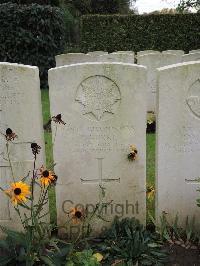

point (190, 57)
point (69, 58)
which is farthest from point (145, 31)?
point (190, 57)

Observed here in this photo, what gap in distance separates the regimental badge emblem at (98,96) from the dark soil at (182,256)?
1326 mm

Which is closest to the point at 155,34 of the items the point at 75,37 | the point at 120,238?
the point at 75,37

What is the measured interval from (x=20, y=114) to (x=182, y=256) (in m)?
1.86

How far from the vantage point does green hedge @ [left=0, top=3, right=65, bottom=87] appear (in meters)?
13.3

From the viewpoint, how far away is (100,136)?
3.80 metres

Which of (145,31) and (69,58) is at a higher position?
(145,31)

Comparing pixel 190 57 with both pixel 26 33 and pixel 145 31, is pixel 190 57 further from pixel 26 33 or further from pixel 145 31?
pixel 145 31

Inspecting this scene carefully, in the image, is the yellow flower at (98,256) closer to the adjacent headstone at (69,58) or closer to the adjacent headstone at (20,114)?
the adjacent headstone at (20,114)

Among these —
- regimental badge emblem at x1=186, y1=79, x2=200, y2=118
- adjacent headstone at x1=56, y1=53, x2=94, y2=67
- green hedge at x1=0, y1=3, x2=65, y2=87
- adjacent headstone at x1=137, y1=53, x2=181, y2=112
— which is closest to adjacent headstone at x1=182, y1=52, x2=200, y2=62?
adjacent headstone at x1=137, y1=53, x2=181, y2=112

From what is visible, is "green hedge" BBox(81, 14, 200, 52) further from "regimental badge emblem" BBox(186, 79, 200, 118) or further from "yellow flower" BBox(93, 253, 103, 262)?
"yellow flower" BBox(93, 253, 103, 262)

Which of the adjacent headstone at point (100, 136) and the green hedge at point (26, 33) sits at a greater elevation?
the green hedge at point (26, 33)

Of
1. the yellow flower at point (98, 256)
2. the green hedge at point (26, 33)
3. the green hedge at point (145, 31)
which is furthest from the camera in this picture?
the green hedge at point (145, 31)

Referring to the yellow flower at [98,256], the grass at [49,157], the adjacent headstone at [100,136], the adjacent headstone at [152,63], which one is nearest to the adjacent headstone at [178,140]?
the adjacent headstone at [100,136]

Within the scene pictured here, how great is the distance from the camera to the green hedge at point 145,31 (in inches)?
613
